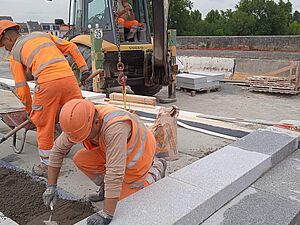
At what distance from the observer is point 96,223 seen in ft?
6.84

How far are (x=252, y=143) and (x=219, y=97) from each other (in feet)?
17.5

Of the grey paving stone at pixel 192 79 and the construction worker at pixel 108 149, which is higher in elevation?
the construction worker at pixel 108 149

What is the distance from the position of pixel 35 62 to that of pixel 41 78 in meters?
0.19

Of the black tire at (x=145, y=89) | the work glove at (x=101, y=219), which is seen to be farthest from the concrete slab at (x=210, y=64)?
the work glove at (x=101, y=219)

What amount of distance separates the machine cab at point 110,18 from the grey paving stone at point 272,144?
4.33 meters

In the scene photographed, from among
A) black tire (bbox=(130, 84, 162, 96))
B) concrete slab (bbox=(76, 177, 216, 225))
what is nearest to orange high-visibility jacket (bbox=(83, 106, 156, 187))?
concrete slab (bbox=(76, 177, 216, 225))

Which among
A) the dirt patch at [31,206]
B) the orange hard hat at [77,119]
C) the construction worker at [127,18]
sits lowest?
the dirt patch at [31,206]

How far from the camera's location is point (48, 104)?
3.38 m

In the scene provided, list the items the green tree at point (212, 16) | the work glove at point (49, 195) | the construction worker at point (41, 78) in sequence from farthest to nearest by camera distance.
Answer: the green tree at point (212, 16), the construction worker at point (41, 78), the work glove at point (49, 195)

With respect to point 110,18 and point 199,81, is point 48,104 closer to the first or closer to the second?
point 110,18

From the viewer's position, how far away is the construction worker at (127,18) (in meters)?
7.55

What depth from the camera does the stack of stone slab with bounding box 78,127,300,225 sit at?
2232 mm

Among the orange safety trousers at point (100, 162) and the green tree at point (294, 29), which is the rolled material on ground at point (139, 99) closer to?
the orange safety trousers at point (100, 162)

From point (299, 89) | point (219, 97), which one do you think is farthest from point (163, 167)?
point (299, 89)
